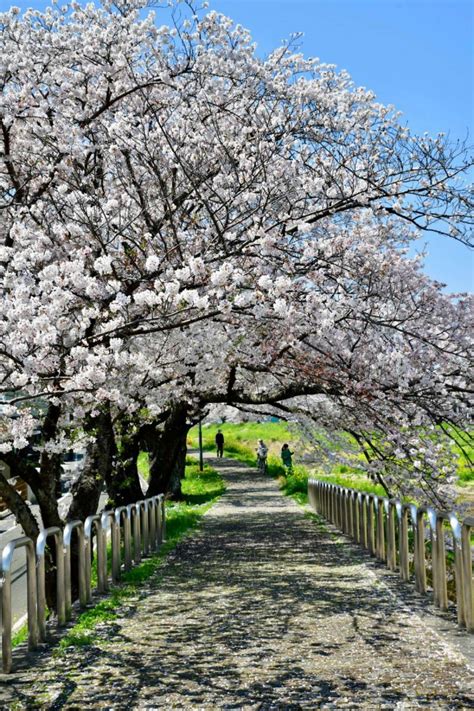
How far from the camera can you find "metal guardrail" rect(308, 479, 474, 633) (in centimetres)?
722

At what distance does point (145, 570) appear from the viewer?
11.4 metres

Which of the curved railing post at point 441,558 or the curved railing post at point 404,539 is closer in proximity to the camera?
the curved railing post at point 441,558

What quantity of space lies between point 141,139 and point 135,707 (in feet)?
23.0

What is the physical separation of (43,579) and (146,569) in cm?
442

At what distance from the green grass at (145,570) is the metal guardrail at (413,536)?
2.92 m

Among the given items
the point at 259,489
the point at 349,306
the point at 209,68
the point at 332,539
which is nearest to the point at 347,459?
the point at 332,539

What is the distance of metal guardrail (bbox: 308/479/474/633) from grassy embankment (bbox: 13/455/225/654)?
292 cm

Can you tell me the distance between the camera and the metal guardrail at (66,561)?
20.4 feet

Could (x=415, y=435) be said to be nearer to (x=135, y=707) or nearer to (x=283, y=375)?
(x=283, y=375)

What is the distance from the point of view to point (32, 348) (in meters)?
7.80

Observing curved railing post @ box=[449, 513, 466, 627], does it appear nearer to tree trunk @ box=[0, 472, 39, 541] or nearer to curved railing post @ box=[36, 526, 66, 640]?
curved railing post @ box=[36, 526, 66, 640]

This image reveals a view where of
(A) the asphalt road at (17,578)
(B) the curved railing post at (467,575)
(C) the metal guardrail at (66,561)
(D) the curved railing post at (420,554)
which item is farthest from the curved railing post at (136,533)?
(B) the curved railing post at (467,575)

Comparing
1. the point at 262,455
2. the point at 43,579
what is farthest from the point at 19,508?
the point at 262,455

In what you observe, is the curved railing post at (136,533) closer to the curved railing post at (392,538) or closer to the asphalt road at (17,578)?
the asphalt road at (17,578)
